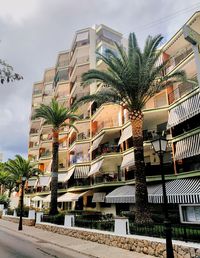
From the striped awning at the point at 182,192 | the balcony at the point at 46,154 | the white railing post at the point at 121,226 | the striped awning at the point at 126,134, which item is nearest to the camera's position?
the white railing post at the point at 121,226

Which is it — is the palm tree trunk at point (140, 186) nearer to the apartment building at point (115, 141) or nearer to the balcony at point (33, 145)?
the apartment building at point (115, 141)

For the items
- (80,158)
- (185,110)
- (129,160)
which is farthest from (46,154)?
(185,110)

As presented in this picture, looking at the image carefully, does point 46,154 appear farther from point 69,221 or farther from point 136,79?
point 136,79

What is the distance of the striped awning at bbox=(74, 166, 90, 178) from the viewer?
36.6 m

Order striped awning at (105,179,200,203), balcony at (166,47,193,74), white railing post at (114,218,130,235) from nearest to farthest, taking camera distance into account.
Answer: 1. white railing post at (114,218,130,235)
2. striped awning at (105,179,200,203)
3. balcony at (166,47,193,74)

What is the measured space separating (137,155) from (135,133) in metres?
1.80

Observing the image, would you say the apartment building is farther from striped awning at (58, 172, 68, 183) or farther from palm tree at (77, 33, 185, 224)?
palm tree at (77, 33, 185, 224)

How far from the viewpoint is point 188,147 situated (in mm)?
21984

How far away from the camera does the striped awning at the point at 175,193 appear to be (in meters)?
19.3

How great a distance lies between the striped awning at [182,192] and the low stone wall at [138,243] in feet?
21.2

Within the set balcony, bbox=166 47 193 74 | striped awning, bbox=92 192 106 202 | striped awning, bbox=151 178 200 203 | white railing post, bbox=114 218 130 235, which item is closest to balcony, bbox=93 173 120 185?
striped awning, bbox=92 192 106 202

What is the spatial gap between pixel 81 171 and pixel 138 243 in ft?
79.4

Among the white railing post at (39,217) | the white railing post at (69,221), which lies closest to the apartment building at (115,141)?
the white railing post at (69,221)

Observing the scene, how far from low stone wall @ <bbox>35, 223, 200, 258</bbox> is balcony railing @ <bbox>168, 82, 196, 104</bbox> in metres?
14.8
